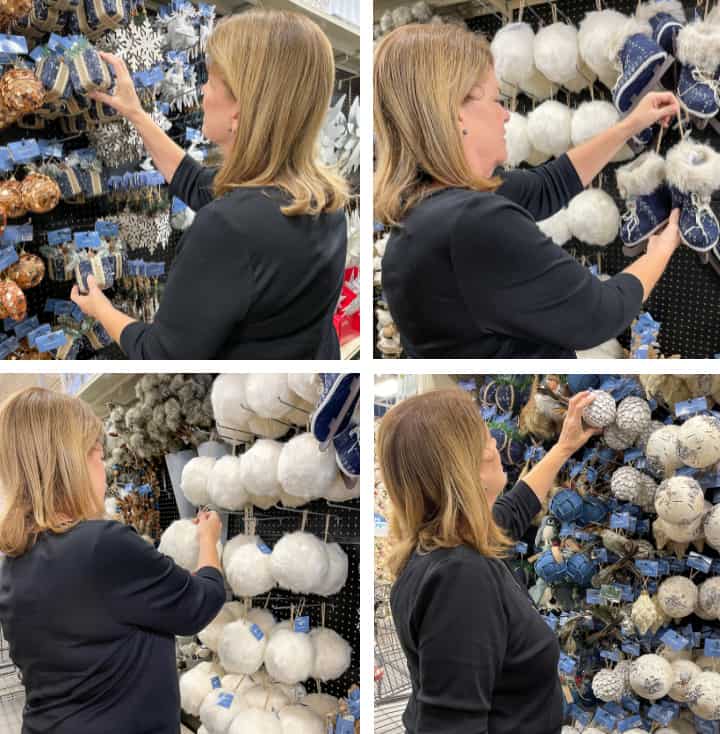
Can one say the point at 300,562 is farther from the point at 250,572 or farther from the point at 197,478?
the point at 197,478

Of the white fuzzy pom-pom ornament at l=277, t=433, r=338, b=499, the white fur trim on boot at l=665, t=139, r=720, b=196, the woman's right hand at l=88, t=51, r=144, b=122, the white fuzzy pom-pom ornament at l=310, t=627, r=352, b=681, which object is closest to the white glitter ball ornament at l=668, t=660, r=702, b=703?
the white fuzzy pom-pom ornament at l=310, t=627, r=352, b=681

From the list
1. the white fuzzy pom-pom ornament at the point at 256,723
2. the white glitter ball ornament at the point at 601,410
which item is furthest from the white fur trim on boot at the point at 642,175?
the white fuzzy pom-pom ornament at the point at 256,723

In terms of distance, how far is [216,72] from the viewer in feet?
4.34

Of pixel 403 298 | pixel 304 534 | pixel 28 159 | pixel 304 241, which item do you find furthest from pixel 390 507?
pixel 28 159

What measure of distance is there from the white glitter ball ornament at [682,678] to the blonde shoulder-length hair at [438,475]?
0.40m

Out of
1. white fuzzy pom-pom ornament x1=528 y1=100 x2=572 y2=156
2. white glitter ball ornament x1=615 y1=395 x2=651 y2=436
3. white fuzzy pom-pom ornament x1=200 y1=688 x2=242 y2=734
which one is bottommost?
white fuzzy pom-pom ornament x1=200 y1=688 x2=242 y2=734

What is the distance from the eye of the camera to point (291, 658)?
1.55 meters

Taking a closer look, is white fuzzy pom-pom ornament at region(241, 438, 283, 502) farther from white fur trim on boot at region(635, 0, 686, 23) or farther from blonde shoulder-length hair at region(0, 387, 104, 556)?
white fur trim on boot at region(635, 0, 686, 23)

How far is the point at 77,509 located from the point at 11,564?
0.49 ft

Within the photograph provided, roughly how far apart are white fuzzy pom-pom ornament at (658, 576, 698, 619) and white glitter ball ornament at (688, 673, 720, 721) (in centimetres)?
11

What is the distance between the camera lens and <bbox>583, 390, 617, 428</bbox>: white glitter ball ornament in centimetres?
139

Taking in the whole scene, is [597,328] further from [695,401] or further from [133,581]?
[133,581]

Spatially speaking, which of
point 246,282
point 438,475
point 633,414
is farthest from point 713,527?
point 246,282

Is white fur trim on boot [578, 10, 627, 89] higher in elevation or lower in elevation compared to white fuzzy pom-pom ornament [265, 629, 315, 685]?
higher
